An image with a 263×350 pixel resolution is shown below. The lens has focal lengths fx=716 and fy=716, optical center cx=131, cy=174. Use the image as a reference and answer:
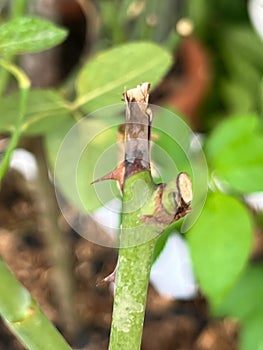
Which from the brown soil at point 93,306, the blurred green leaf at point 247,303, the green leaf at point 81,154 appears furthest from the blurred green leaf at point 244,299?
the green leaf at point 81,154

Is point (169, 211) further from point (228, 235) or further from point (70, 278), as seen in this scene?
point (70, 278)

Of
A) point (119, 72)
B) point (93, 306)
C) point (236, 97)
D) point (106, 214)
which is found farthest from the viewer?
point (236, 97)

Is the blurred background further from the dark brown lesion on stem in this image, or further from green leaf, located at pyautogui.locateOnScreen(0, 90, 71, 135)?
the dark brown lesion on stem

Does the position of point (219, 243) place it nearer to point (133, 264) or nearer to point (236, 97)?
point (133, 264)

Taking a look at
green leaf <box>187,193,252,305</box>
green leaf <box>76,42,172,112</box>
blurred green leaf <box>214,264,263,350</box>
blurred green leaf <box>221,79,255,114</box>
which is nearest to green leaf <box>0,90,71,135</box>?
green leaf <box>76,42,172,112</box>

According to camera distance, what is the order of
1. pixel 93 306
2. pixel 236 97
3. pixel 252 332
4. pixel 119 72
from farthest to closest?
pixel 236 97, pixel 93 306, pixel 252 332, pixel 119 72

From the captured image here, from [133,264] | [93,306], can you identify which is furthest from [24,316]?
[93,306]

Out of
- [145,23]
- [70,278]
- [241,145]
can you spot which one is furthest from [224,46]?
[241,145]
